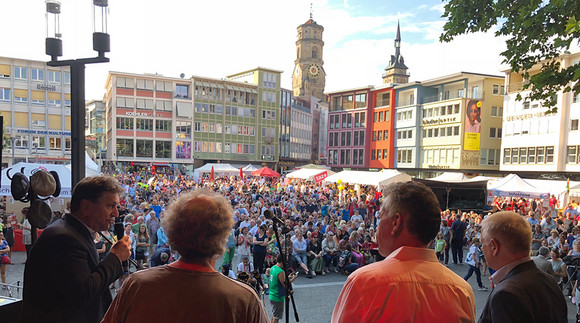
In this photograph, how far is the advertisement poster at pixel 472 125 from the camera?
40.5 metres

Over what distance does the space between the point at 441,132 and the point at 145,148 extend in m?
37.4

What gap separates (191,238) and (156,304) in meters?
0.27

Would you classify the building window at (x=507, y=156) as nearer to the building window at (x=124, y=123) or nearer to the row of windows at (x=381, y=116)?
the row of windows at (x=381, y=116)

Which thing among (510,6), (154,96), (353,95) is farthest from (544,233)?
(154,96)

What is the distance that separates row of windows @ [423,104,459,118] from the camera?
4178 cm

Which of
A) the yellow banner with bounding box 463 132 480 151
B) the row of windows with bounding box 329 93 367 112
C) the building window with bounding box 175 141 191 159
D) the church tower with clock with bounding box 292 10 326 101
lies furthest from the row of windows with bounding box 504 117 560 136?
the church tower with clock with bounding box 292 10 326 101

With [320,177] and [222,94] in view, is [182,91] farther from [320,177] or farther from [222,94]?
[320,177]

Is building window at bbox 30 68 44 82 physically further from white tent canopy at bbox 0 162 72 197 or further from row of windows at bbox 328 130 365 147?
row of windows at bbox 328 130 365 147

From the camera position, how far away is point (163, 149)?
52969 millimetres

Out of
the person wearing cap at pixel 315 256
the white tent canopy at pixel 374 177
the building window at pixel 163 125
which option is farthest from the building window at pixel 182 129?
the person wearing cap at pixel 315 256

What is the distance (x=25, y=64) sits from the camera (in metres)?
43.2

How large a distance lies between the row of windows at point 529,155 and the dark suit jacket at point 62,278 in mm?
37210

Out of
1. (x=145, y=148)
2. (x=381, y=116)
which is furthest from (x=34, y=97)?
(x=381, y=116)

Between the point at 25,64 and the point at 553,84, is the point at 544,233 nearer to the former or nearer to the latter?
the point at 553,84
